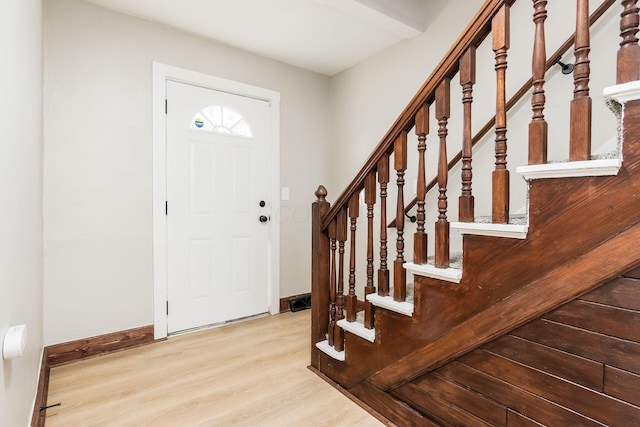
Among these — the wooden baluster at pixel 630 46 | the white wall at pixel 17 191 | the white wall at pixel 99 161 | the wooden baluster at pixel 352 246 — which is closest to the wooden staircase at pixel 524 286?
the wooden baluster at pixel 630 46

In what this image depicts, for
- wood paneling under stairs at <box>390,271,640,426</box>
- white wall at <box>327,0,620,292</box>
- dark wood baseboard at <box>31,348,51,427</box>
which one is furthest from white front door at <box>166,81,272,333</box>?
wood paneling under stairs at <box>390,271,640,426</box>

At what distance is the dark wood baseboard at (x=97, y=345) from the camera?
6.63ft

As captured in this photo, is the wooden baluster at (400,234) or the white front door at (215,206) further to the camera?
the white front door at (215,206)

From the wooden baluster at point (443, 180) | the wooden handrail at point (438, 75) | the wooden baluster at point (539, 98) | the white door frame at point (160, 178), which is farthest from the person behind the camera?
the white door frame at point (160, 178)

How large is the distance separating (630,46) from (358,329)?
1470 millimetres

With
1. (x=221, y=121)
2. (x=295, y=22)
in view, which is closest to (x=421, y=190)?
(x=295, y=22)

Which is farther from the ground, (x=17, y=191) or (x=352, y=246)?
(x=17, y=191)

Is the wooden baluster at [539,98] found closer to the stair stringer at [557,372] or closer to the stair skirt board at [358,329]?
the stair stringer at [557,372]

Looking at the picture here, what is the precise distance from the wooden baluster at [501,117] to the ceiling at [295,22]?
125 cm

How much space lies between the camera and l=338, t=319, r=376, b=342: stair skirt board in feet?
5.10

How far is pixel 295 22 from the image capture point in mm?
2320

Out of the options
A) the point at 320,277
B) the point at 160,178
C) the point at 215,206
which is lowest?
the point at 320,277

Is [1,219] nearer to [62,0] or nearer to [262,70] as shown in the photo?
[62,0]

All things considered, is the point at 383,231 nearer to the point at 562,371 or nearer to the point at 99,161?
the point at 562,371
